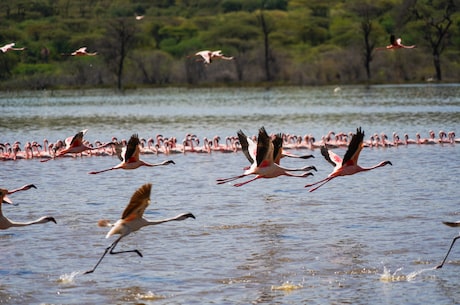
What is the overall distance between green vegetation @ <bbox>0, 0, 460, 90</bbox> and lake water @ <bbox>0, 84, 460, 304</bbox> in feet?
114

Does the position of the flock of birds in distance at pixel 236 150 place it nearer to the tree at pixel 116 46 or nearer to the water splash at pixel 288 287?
the water splash at pixel 288 287

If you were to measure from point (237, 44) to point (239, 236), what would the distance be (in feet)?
242

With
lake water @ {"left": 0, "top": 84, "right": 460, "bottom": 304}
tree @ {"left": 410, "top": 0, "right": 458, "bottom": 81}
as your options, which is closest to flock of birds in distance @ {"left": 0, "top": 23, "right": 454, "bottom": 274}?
lake water @ {"left": 0, "top": 84, "right": 460, "bottom": 304}

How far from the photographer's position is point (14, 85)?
75375mm

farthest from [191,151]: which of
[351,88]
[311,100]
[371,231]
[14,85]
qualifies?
[14,85]

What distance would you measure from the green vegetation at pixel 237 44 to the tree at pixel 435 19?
0.29 feet

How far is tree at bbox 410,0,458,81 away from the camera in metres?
67.8

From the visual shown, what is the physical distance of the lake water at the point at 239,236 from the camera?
457 inches

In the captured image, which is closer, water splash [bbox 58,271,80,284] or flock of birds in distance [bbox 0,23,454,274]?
flock of birds in distance [bbox 0,23,454,274]

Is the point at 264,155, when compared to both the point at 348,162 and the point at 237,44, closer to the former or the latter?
the point at 348,162

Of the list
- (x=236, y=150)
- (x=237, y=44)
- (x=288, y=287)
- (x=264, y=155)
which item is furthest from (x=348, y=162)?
(x=237, y=44)

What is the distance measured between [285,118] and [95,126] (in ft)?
23.2

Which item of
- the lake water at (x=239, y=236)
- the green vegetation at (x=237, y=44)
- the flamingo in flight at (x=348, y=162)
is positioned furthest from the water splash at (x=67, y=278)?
the green vegetation at (x=237, y=44)

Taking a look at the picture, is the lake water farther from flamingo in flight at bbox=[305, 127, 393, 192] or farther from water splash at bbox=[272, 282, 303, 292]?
flamingo in flight at bbox=[305, 127, 393, 192]
